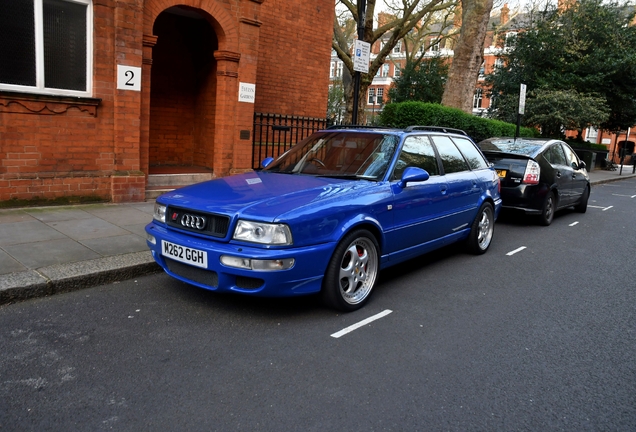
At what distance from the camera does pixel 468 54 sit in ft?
58.0

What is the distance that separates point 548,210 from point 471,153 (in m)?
3.63

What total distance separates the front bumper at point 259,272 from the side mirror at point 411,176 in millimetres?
1281

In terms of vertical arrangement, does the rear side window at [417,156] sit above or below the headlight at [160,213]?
above

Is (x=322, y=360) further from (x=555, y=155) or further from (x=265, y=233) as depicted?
(x=555, y=155)

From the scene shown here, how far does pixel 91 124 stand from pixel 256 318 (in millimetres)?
5372

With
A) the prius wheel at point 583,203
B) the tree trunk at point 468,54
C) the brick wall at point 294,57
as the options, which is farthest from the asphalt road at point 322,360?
the tree trunk at point 468,54

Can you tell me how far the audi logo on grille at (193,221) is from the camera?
4383 millimetres

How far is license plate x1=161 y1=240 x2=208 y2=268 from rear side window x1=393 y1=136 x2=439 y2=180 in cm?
217

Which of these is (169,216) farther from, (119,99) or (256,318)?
(119,99)

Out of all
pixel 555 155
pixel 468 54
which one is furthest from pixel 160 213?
pixel 468 54

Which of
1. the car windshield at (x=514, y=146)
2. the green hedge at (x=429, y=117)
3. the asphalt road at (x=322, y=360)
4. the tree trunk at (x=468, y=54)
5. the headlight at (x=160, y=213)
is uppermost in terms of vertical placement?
the tree trunk at (x=468, y=54)

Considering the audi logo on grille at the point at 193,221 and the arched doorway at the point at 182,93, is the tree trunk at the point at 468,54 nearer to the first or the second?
the arched doorway at the point at 182,93

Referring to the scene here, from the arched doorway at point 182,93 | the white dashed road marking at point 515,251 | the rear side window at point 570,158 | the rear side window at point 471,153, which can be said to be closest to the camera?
the rear side window at point 471,153

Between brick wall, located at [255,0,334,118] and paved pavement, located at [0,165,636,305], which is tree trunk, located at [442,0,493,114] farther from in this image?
paved pavement, located at [0,165,636,305]
